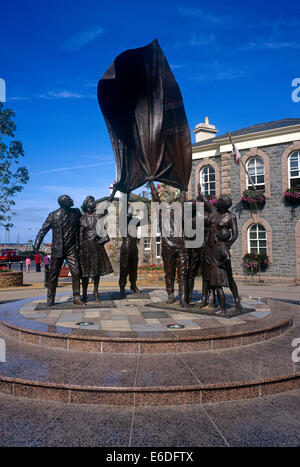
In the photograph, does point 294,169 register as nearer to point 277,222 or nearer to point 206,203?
point 277,222

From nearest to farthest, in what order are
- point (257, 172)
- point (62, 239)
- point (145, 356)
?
point (145, 356) < point (62, 239) < point (257, 172)

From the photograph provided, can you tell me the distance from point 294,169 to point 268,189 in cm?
176

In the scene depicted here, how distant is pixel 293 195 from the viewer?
18.7 metres

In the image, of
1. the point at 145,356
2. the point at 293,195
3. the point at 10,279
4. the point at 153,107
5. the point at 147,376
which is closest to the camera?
the point at 147,376

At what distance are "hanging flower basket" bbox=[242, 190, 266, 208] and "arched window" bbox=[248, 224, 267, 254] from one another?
128 centimetres

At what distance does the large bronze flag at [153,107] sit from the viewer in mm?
8273

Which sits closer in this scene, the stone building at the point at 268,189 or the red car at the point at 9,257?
the stone building at the point at 268,189

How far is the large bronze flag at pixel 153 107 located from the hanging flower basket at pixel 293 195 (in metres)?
12.1

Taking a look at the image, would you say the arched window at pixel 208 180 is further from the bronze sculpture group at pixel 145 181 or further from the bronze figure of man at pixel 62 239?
the bronze figure of man at pixel 62 239

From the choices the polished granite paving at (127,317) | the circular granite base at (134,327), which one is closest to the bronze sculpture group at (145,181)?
the polished granite paving at (127,317)

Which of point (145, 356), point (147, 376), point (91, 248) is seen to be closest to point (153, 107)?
point (91, 248)
